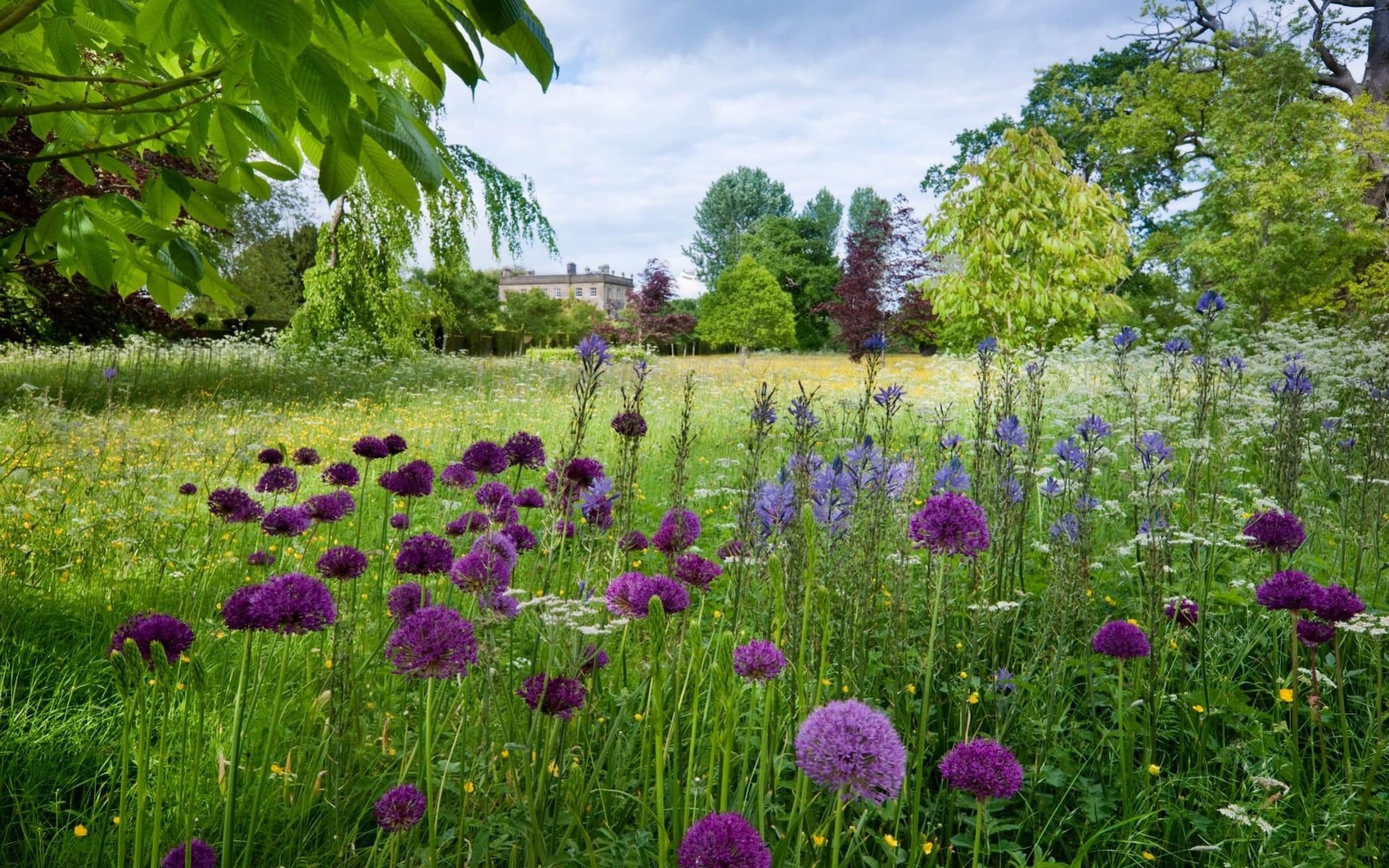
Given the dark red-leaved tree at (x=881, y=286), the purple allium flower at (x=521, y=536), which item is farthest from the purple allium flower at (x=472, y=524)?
the dark red-leaved tree at (x=881, y=286)

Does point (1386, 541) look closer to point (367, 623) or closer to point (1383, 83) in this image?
point (367, 623)

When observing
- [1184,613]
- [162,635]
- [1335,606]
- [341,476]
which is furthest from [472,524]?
[1335,606]

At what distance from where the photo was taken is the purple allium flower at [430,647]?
1282 mm

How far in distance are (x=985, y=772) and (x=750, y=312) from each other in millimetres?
34861

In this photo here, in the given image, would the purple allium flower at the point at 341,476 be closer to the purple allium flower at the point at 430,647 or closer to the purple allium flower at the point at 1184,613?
the purple allium flower at the point at 430,647

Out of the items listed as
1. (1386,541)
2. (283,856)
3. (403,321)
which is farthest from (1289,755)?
(403,321)

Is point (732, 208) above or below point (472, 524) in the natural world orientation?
above

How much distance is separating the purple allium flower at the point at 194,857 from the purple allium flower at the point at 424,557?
23.4 inches

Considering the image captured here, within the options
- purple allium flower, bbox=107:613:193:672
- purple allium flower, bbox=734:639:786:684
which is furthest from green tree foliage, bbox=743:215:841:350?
purple allium flower, bbox=107:613:193:672

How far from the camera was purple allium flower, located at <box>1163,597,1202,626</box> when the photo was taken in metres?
2.22

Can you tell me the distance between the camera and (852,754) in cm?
110

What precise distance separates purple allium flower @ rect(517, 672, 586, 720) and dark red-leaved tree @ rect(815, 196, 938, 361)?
25.7 metres

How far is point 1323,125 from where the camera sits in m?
13.8

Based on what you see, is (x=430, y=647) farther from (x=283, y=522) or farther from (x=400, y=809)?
(x=283, y=522)
